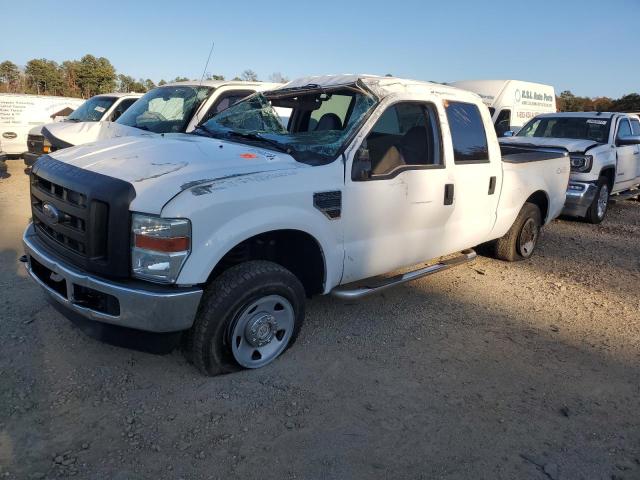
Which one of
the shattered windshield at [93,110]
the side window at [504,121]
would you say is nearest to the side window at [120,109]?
the shattered windshield at [93,110]

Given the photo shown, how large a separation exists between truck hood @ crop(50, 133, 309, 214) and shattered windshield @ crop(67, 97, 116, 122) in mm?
6697

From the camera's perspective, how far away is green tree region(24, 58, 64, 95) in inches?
1135

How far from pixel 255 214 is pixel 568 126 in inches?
323

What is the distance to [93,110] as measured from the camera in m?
9.86

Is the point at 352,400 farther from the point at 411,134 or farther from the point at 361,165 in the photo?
the point at 411,134

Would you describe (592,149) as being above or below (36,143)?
above

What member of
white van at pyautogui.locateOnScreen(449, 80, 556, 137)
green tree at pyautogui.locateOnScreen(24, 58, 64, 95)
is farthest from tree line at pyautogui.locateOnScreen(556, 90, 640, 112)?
green tree at pyautogui.locateOnScreen(24, 58, 64, 95)

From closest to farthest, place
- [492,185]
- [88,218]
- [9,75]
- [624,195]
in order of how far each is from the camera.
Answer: [88,218] → [492,185] → [624,195] → [9,75]

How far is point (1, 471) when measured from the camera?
7.73 feet

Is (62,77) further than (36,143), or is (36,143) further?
(62,77)

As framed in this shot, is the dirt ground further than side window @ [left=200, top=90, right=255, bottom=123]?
No

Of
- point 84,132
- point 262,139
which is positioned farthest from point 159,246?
point 84,132

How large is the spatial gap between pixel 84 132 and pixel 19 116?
231 inches

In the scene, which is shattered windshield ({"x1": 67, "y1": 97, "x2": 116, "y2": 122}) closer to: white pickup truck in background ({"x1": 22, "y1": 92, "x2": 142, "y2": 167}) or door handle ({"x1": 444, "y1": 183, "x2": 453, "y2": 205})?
white pickup truck in background ({"x1": 22, "y1": 92, "x2": 142, "y2": 167})
